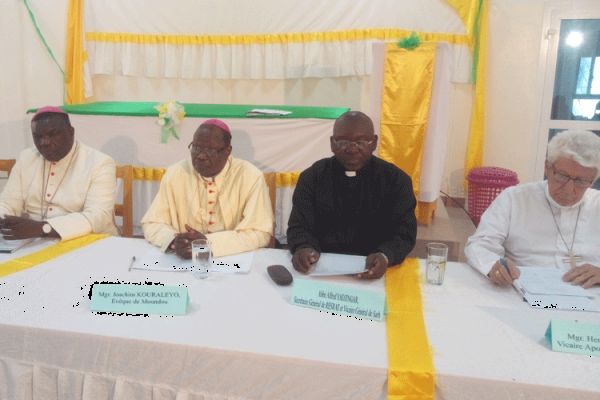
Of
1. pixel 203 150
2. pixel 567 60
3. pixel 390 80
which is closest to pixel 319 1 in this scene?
pixel 390 80

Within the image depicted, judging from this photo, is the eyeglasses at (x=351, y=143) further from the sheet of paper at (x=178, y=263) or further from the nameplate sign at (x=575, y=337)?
the nameplate sign at (x=575, y=337)

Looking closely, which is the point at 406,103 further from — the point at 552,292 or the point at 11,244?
the point at 11,244

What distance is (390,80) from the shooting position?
12.5ft

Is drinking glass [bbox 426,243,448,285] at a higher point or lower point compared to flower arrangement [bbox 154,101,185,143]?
lower

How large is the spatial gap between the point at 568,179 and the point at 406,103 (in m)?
1.97

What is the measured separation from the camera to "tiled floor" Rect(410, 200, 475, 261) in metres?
3.52

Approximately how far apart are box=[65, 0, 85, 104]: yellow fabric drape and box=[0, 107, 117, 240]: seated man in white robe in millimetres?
3965

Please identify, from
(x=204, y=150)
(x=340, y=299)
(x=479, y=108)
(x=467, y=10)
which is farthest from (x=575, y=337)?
(x=467, y=10)

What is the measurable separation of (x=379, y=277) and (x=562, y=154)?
90 centimetres

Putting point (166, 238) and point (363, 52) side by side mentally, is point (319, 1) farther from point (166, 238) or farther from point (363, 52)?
point (166, 238)

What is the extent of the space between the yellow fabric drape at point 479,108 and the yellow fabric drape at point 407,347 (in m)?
4.26

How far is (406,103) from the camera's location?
3818mm

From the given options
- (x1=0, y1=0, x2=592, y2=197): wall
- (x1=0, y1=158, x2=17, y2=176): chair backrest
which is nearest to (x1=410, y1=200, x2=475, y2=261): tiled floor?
(x1=0, y1=0, x2=592, y2=197): wall

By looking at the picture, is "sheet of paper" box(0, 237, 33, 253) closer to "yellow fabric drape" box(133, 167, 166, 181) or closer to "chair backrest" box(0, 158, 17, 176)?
"chair backrest" box(0, 158, 17, 176)
